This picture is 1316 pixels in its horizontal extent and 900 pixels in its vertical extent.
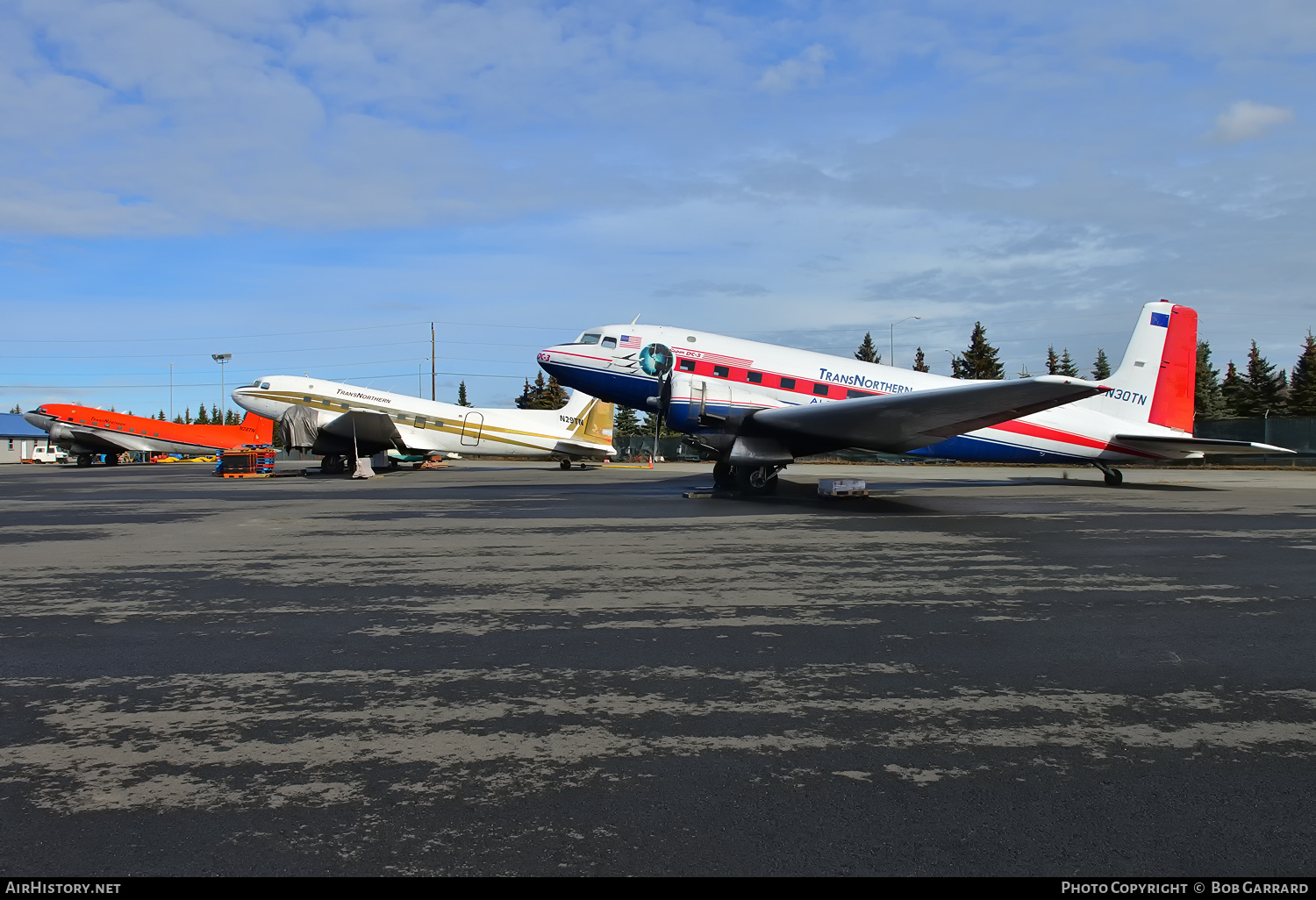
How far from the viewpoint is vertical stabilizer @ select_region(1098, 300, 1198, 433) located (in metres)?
24.1

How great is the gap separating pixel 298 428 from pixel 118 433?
27487 mm

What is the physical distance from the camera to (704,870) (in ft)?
8.86

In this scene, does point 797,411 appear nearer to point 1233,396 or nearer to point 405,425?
point 405,425

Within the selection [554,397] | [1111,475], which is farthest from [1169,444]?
[554,397]

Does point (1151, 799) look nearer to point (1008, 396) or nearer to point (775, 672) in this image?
point (775, 672)

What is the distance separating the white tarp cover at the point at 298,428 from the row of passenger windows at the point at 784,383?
22.8 m

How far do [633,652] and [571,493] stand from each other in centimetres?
1662

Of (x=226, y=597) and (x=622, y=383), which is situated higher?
(x=622, y=383)

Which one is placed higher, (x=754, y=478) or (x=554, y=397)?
(x=554, y=397)

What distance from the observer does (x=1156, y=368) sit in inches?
951

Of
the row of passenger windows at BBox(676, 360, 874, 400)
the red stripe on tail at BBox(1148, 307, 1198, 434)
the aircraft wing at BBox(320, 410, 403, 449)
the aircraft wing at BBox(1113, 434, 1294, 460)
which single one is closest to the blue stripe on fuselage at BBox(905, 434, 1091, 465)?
the row of passenger windows at BBox(676, 360, 874, 400)

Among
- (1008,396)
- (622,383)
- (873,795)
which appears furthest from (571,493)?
(873,795)

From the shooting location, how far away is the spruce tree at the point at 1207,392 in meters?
64.2

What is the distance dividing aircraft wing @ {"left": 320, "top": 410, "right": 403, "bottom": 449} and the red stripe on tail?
101 feet
